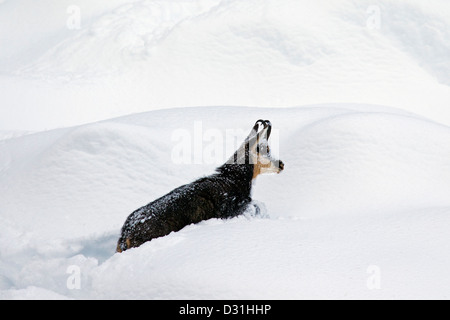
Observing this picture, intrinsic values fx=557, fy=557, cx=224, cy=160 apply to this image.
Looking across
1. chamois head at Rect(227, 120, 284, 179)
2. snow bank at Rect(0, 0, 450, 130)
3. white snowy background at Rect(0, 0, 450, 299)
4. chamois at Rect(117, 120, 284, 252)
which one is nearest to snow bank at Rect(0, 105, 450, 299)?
white snowy background at Rect(0, 0, 450, 299)

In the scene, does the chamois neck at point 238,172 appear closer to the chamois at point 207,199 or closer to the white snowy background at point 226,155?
the chamois at point 207,199

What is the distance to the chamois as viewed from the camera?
3.94 metres

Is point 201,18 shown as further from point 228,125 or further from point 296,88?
point 228,125

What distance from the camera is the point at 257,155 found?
4840 millimetres

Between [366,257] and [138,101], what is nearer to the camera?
Result: [366,257]

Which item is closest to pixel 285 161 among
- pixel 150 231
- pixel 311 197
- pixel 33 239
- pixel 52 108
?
pixel 311 197

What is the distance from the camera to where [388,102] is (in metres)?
10.4

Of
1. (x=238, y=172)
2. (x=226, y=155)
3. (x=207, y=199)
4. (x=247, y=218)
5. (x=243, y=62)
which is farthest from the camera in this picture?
(x=243, y=62)

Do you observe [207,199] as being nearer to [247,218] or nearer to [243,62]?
[247,218]

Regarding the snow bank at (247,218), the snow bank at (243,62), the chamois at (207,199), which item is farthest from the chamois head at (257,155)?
the snow bank at (243,62)

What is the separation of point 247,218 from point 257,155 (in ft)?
1.87

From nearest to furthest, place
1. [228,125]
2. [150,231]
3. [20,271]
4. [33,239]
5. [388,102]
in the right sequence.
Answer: [150,231] < [20,271] < [33,239] < [228,125] < [388,102]

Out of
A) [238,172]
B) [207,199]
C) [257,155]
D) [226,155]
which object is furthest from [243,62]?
[207,199]
